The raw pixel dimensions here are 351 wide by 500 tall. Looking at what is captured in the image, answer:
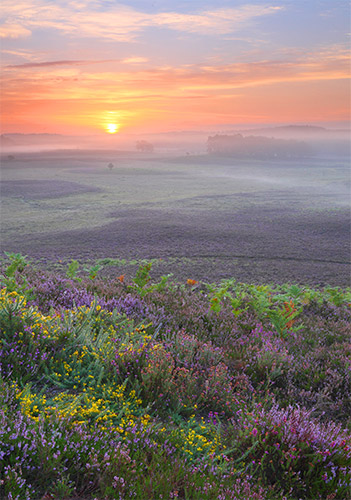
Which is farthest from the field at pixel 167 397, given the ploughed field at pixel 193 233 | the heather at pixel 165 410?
the ploughed field at pixel 193 233

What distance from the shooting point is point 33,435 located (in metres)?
2.52

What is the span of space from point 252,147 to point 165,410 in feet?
555

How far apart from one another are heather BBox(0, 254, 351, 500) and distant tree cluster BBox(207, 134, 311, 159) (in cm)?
15012

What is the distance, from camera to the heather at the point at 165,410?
2.42 meters

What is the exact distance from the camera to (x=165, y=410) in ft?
11.2

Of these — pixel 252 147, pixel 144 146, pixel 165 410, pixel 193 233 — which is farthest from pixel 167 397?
pixel 144 146

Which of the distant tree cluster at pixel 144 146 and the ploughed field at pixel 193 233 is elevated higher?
the distant tree cluster at pixel 144 146

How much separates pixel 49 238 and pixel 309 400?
22169 mm

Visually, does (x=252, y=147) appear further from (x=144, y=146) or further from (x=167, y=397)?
(x=167, y=397)

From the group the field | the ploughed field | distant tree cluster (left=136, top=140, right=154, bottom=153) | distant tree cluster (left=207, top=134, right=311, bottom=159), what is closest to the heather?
the field

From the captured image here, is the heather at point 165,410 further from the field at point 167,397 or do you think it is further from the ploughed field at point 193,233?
the ploughed field at point 193,233

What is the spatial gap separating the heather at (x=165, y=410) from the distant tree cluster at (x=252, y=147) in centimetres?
15012

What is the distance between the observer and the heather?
7.95ft

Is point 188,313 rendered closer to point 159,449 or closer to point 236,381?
point 236,381
